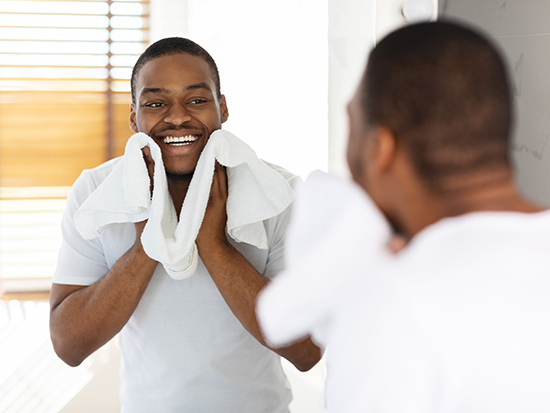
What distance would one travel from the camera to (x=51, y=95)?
2691 millimetres

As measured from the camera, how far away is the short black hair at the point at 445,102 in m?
0.41

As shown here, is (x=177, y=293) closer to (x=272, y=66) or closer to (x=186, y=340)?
(x=186, y=340)

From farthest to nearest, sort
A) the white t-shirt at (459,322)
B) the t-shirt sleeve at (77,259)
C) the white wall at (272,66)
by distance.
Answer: the white wall at (272,66) < the t-shirt sleeve at (77,259) < the white t-shirt at (459,322)

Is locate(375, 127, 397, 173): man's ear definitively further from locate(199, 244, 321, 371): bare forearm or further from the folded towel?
locate(199, 244, 321, 371): bare forearm

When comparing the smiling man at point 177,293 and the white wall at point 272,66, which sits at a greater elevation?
the white wall at point 272,66

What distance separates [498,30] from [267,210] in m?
0.46

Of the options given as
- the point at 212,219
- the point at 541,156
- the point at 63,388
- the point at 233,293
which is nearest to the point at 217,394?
the point at 233,293

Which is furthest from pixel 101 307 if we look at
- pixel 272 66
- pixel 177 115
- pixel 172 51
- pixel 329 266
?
pixel 272 66

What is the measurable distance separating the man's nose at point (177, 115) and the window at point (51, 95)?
5.97 ft

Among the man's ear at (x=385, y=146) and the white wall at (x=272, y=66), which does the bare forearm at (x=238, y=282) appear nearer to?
the white wall at (x=272, y=66)

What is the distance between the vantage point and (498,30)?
903 millimetres

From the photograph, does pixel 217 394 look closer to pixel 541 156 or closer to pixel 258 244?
pixel 258 244

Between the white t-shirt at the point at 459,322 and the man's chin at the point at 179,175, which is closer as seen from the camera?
the white t-shirt at the point at 459,322

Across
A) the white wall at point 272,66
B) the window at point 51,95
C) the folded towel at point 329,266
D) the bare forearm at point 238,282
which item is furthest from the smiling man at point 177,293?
the window at point 51,95
